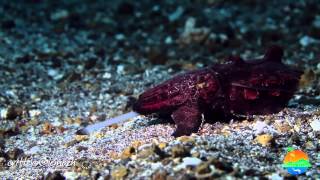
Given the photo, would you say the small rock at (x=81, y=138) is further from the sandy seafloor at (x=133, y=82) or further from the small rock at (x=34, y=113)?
the small rock at (x=34, y=113)

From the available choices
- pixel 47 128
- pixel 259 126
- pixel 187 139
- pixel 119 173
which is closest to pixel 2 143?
pixel 47 128

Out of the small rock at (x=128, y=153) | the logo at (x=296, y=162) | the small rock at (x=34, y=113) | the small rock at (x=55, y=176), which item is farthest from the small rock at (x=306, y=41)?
the small rock at (x=55, y=176)

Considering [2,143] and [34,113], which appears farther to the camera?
[34,113]

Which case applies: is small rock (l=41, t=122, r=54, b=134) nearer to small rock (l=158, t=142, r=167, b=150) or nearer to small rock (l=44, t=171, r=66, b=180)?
small rock (l=44, t=171, r=66, b=180)

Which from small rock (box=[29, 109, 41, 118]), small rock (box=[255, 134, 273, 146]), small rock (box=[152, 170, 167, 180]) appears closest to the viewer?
small rock (box=[152, 170, 167, 180])

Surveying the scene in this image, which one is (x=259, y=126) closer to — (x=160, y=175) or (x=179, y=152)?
(x=179, y=152)

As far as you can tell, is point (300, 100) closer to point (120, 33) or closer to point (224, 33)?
point (224, 33)

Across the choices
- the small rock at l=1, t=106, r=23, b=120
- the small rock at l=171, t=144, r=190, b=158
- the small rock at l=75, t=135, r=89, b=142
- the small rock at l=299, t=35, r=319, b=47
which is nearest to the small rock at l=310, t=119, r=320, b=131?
the small rock at l=171, t=144, r=190, b=158
